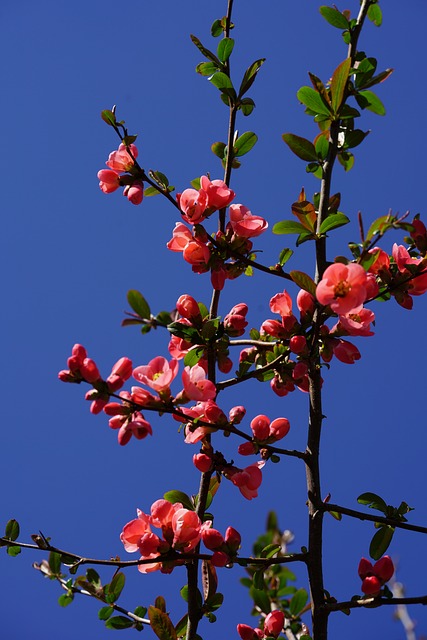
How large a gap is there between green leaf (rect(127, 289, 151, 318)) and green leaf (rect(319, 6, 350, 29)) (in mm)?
875

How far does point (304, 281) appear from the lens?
1.31 m

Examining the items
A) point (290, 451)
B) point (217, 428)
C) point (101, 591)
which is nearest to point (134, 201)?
point (217, 428)

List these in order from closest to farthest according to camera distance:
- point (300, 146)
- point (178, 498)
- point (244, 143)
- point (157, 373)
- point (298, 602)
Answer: point (157, 373) → point (300, 146) → point (178, 498) → point (244, 143) → point (298, 602)

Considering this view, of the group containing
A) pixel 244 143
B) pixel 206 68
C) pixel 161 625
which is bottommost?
pixel 161 625

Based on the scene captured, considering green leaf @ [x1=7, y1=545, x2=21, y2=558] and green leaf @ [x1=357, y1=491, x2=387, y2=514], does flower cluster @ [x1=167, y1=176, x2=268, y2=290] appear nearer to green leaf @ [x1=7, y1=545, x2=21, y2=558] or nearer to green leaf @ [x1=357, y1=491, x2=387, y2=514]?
green leaf @ [x1=357, y1=491, x2=387, y2=514]

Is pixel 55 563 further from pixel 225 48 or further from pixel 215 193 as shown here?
pixel 225 48

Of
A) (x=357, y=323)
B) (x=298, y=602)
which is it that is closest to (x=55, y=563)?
(x=298, y=602)

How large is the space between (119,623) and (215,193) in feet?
3.76

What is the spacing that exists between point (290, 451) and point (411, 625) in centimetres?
339

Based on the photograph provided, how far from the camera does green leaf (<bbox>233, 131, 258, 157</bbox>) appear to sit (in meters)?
1.65

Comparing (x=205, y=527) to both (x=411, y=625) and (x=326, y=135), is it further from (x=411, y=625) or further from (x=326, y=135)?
(x=411, y=625)

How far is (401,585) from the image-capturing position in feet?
14.3

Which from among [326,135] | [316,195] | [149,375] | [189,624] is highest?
[326,135]

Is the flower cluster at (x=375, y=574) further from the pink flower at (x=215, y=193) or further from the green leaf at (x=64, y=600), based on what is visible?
the pink flower at (x=215, y=193)
